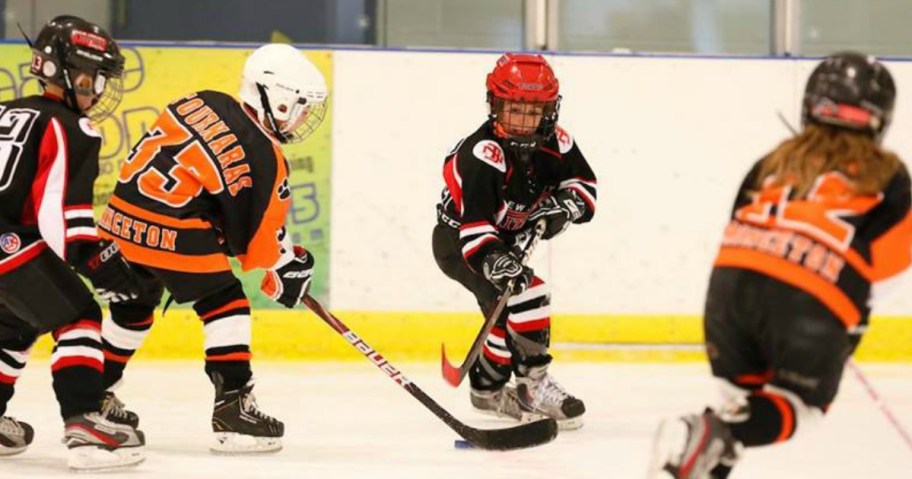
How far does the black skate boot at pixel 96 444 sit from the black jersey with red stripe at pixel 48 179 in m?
0.35

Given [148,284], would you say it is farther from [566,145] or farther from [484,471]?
[566,145]

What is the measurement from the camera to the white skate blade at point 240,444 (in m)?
3.78

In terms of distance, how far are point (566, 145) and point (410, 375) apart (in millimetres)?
1393

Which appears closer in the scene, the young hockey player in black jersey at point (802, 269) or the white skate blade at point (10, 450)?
the young hockey player in black jersey at point (802, 269)

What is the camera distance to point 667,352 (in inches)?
236

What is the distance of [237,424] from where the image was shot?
3777 mm

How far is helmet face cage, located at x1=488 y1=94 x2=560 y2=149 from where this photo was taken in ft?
13.6

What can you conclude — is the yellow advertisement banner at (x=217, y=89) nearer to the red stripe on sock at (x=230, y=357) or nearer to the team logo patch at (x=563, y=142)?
the team logo patch at (x=563, y=142)

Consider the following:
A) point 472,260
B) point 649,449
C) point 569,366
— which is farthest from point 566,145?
point 569,366

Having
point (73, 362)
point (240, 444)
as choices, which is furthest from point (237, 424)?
point (73, 362)

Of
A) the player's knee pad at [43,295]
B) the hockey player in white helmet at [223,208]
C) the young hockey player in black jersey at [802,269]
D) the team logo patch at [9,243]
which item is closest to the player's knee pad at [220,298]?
the hockey player in white helmet at [223,208]

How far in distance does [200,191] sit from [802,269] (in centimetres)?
164

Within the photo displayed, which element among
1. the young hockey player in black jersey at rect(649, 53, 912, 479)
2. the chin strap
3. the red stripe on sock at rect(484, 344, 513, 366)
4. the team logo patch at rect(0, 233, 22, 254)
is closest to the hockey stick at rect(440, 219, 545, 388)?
the red stripe on sock at rect(484, 344, 513, 366)

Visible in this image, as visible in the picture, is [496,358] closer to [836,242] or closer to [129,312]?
[129,312]
